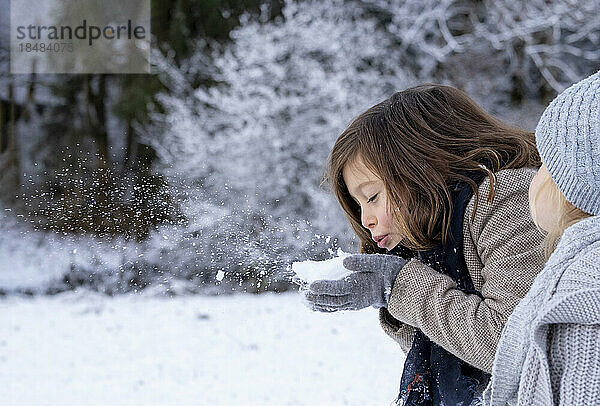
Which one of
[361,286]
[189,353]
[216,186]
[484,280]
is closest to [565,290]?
[484,280]

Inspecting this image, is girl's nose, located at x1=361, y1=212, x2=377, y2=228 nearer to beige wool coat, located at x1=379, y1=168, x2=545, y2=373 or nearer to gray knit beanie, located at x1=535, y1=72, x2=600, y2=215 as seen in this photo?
beige wool coat, located at x1=379, y1=168, x2=545, y2=373

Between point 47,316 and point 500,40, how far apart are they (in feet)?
17.0

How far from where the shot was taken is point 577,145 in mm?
1130

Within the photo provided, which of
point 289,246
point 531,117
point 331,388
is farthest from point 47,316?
point 531,117

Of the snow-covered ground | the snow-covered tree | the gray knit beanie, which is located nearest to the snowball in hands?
the gray knit beanie

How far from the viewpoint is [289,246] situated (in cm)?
548

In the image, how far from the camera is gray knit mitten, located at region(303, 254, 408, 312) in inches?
65.8

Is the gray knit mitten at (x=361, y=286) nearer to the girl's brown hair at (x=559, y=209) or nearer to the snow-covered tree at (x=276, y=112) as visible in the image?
the girl's brown hair at (x=559, y=209)

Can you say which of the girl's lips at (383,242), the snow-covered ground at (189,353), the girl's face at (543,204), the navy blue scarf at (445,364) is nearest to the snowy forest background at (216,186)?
the snow-covered ground at (189,353)

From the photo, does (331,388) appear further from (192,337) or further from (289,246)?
(289,246)

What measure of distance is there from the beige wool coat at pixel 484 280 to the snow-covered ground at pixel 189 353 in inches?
93.1

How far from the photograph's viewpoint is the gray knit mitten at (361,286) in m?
1.67

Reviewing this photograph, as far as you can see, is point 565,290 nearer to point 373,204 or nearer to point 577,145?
point 577,145

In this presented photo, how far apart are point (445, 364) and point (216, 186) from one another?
16.2 feet
